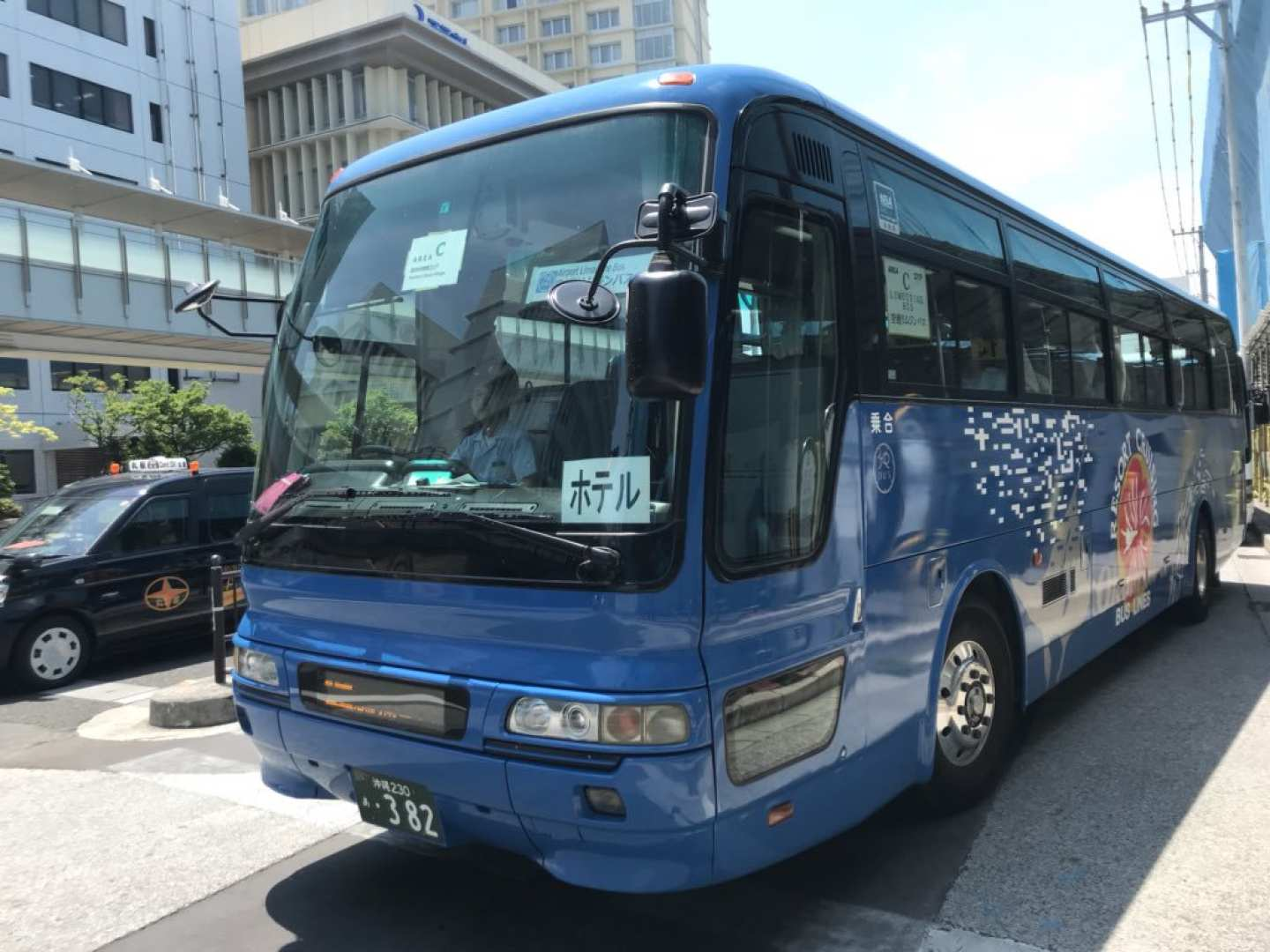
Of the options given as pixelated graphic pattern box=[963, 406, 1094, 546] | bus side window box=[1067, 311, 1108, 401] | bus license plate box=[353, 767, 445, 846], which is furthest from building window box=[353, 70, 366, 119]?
bus license plate box=[353, 767, 445, 846]

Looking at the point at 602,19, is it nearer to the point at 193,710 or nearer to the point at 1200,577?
the point at 1200,577

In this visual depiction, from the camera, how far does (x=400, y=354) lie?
364cm

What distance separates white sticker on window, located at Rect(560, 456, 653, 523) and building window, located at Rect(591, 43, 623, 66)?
90345 mm

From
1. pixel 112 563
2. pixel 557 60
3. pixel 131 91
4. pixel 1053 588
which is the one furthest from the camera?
pixel 557 60

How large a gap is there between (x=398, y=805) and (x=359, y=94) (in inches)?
2146

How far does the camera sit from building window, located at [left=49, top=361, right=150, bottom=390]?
35344mm

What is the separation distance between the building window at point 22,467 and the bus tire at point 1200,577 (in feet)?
122

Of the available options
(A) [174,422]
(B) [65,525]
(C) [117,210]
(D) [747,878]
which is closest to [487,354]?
(D) [747,878]

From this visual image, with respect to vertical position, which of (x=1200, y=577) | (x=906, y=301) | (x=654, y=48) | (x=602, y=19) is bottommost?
(x=1200, y=577)

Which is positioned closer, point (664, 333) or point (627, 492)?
point (664, 333)

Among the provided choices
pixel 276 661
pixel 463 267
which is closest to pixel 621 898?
pixel 276 661

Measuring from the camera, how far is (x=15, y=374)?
34531mm

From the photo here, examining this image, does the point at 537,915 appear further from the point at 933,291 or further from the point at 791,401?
the point at 933,291

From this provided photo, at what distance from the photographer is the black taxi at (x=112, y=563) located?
8.66 metres
